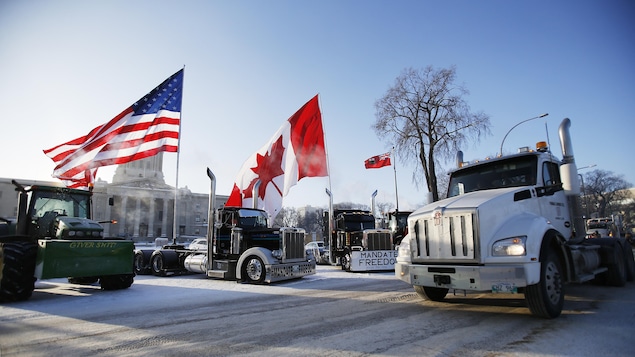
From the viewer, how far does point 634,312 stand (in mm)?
5949

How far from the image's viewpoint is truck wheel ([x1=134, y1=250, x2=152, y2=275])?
49.1ft

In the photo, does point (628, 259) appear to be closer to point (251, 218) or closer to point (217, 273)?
point (251, 218)

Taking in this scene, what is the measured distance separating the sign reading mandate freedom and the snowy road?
21.2ft

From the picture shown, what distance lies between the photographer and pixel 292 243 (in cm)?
1215

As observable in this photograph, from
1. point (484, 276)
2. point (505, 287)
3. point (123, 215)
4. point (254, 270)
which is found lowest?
point (254, 270)

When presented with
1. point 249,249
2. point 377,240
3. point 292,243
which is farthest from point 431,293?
point 377,240

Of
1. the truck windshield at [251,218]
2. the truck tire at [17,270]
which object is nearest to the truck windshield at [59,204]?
the truck tire at [17,270]

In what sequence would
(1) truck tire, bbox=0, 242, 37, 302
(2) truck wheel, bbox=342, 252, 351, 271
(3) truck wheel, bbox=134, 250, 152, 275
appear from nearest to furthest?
(1) truck tire, bbox=0, 242, 37, 302 → (3) truck wheel, bbox=134, 250, 152, 275 → (2) truck wheel, bbox=342, 252, 351, 271

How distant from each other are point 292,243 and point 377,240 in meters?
5.01

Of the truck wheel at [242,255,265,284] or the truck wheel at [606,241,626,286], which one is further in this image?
the truck wheel at [242,255,265,284]

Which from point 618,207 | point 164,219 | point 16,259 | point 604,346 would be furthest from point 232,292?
point 618,207

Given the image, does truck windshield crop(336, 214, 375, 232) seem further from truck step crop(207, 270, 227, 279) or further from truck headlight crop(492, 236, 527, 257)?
truck headlight crop(492, 236, 527, 257)

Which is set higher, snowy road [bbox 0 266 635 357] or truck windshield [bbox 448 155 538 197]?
truck windshield [bbox 448 155 538 197]

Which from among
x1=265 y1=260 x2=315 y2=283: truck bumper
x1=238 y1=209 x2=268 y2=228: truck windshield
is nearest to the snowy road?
x1=265 y1=260 x2=315 y2=283: truck bumper
